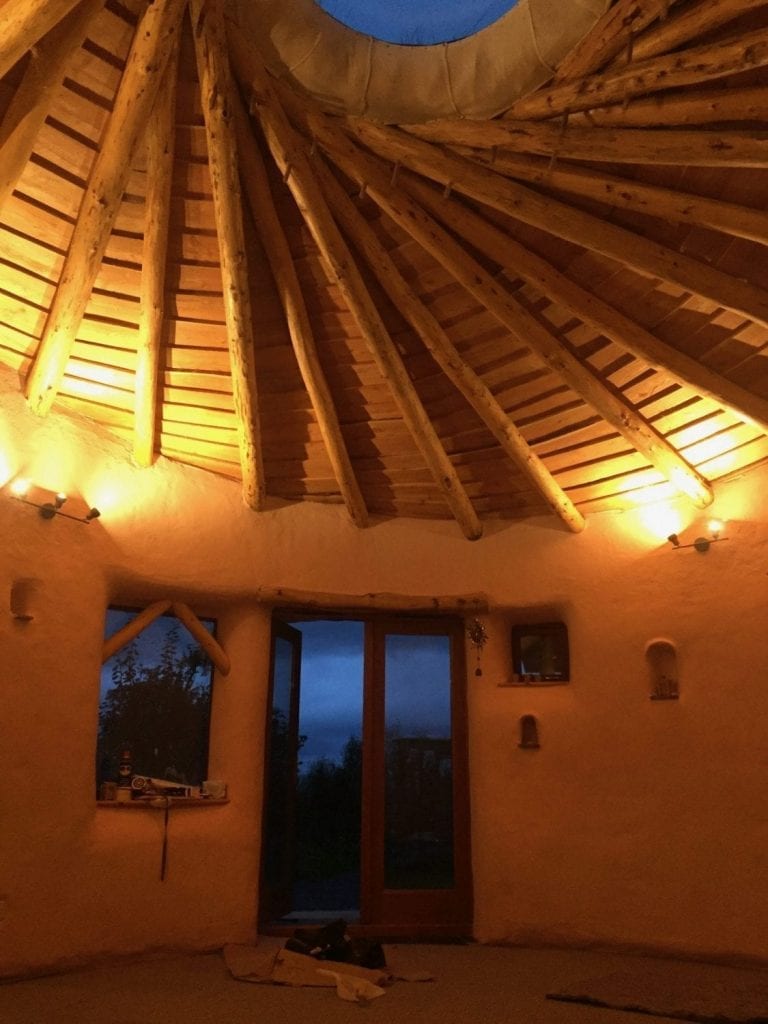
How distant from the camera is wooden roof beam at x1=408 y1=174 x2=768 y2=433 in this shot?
4.59m

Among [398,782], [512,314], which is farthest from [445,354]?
[398,782]

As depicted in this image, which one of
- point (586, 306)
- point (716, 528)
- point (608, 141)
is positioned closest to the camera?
point (608, 141)

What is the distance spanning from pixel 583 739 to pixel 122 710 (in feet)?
11.6

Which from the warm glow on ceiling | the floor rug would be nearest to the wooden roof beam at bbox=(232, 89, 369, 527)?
the warm glow on ceiling

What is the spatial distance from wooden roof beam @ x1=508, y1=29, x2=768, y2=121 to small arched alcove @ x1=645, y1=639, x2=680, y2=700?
12.0 ft

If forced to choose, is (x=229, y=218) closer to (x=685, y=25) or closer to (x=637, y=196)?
(x=637, y=196)

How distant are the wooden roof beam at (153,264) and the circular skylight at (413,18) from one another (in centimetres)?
86

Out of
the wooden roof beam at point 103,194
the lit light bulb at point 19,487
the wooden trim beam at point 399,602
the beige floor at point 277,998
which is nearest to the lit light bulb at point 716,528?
the wooden trim beam at point 399,602

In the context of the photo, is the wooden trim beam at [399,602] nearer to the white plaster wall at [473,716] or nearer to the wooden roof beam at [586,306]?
the white plaster wall at [473,716]

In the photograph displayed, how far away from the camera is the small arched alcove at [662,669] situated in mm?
5836

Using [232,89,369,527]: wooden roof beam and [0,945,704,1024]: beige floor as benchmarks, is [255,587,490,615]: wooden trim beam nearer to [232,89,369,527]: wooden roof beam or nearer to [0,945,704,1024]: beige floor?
[232,89,369,527]: wooden roof beam

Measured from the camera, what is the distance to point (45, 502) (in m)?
5.20

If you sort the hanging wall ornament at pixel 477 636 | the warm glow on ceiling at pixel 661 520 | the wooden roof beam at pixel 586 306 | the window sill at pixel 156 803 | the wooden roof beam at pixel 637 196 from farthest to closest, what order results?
the hanging wall ornament at pixel 477 636 → the warm glow on ceiling at pixel 661 520 → the window sill at pixel 156 803 → the wooden roof beam at pixel 586 306 → the wooden roof beam at pixel 637 196

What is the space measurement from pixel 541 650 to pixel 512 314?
2.98 meters
